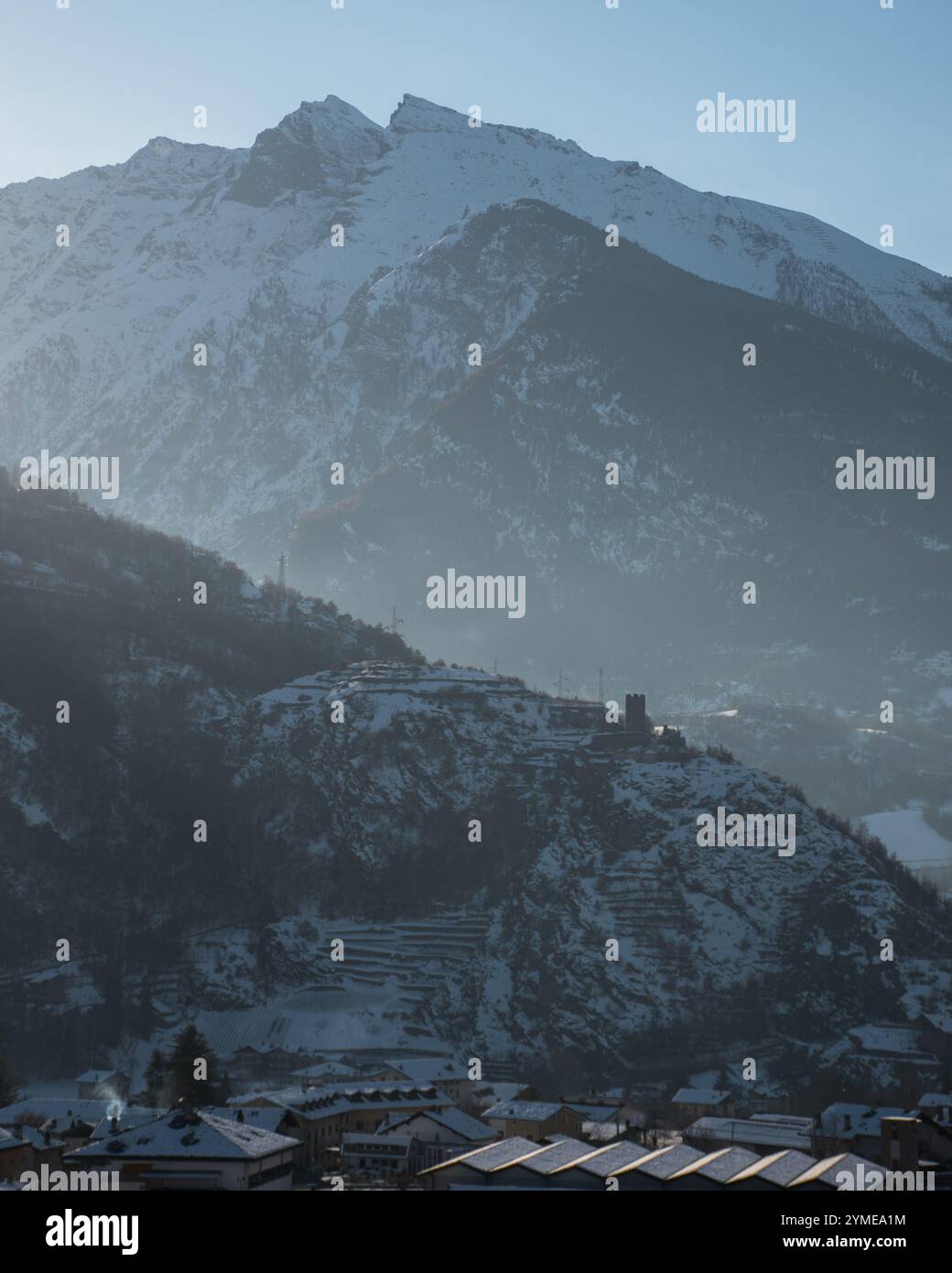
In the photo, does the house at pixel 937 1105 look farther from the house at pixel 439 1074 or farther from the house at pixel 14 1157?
the house at pixel 14 1157

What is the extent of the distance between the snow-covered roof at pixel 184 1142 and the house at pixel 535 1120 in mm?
34760

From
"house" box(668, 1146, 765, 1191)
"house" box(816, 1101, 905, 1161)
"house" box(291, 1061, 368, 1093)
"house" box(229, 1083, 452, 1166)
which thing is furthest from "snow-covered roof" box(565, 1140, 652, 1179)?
"house" box(291, 1061, 368, 1093)

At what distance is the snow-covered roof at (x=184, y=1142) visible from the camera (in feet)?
362

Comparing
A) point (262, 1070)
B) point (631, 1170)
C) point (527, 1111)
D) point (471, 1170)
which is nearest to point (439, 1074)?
point (262, 1070)

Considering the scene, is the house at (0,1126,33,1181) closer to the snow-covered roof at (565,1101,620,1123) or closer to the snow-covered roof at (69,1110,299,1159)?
the snow-covered roof at (69,1110,299,1159)

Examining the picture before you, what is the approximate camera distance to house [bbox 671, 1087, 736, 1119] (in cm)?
17459

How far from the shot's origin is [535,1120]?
154 meters

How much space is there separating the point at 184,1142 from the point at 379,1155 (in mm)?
24357

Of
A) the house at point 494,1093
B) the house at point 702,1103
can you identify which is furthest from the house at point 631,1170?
the house at point 494,1093

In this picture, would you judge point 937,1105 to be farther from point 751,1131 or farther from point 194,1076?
point 194,1076

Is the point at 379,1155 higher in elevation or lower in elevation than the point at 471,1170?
lower
